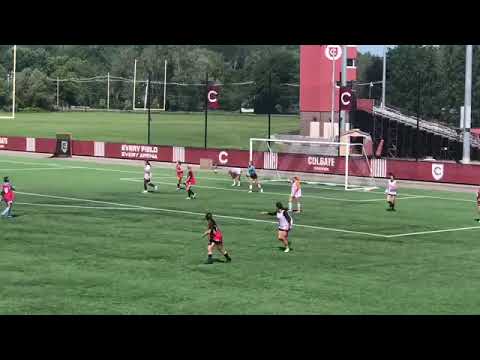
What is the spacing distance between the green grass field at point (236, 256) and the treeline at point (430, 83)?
59.7m

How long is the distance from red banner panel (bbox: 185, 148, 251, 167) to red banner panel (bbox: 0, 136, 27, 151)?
21.8 metres

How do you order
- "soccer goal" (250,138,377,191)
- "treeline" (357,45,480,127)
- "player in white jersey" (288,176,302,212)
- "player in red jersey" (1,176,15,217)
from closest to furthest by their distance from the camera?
1. "player in red jersey" (1,176,15,217)
2. "player in white jersey" (288,176,302,212)
3. "soccer goal" (250,138,377,191)
4. "treeline" (357,45,480,127)

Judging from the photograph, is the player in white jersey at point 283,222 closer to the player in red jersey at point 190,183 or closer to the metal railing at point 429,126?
the player in red jersey at point 190,183

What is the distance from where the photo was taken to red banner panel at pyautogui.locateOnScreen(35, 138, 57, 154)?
78.9m

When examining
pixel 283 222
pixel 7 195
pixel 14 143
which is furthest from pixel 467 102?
pixel 14 143

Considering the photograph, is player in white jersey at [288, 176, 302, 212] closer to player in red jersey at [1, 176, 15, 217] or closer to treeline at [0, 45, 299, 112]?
player in red jersey at [1, 176, 15, 217]

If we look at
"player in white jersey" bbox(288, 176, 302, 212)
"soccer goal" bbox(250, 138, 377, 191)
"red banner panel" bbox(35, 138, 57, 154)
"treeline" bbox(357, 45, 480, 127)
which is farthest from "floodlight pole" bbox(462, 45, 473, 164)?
"treeline" bbox(357, 45, 480, 127)

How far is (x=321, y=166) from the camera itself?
192 feet

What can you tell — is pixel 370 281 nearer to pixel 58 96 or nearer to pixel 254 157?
pixel 254 157

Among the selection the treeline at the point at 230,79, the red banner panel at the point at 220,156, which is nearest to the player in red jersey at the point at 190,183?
the red banner panel at the point at 220,156

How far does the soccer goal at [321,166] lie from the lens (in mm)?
54344

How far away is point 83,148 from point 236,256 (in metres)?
52.2
